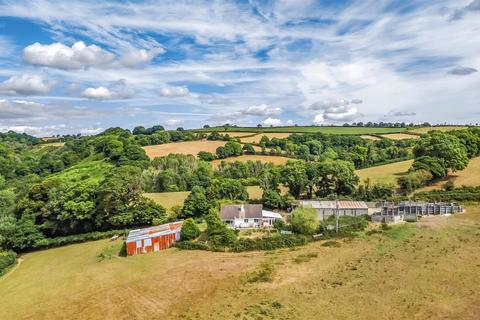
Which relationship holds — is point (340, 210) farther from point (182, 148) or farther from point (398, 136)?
point (398, 136)

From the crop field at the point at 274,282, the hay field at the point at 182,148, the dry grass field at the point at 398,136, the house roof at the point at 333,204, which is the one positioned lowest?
the crop field at the point at 274,282

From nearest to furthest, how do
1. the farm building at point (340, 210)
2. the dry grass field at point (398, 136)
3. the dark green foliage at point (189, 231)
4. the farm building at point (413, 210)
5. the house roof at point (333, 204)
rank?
1. the dark green foliage at point (189, 231)
2. the farm building at point (413, 210)
3. the farm building at point (340, 210)
4. the house roof at point (333, 204)
5. the dry grass field at point (398, 136)

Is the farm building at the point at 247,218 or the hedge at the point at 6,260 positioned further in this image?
the farm building at the point at 247,218

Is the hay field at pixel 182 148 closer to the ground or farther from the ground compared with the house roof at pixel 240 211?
farther from the ground

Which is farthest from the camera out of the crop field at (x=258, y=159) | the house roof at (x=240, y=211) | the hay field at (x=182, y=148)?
the hay field at (x=182, y=148)

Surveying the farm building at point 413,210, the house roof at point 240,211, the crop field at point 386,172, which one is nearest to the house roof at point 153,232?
the house roof at point 240,211

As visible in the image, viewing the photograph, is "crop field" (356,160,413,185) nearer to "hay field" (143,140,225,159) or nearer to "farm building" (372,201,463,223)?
"farm building" (372,201,463,223)

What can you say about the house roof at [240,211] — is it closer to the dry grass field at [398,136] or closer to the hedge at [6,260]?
the hedge at [6,260]
